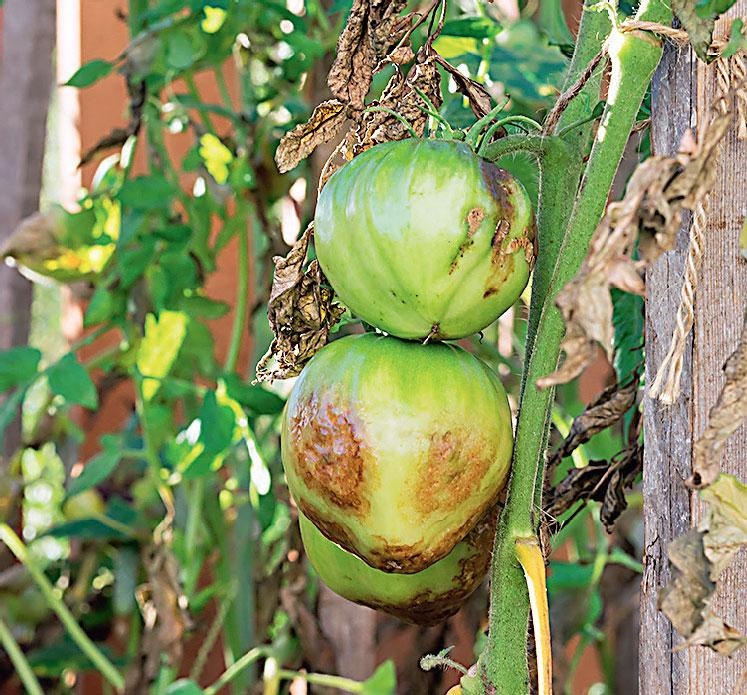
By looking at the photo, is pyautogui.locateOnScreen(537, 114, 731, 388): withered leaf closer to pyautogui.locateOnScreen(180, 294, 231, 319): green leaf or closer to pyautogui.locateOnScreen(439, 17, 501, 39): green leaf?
pyautogui.locateOnScreen(439, 17, 501, 39): green leaf

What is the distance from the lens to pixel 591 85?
55 centimetres

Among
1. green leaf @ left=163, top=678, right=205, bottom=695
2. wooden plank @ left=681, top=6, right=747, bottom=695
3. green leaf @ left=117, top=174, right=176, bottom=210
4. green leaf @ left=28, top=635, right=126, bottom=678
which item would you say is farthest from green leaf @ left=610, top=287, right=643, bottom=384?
green leaf @ left=28, top=635, right=126, bottom=678

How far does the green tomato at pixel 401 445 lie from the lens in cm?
50

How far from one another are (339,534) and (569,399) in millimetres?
974

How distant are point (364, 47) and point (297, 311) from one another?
0.51 feet

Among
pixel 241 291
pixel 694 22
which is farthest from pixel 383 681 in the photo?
pixel 241 291

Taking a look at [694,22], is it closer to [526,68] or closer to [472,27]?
[472,27]

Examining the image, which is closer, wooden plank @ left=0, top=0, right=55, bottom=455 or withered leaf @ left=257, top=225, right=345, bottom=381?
withered leaf @ left=257, top=225, right=345, bottom=381

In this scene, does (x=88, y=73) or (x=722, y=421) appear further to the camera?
(x=88, y=73)

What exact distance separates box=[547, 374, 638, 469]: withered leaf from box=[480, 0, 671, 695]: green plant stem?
0.13 m

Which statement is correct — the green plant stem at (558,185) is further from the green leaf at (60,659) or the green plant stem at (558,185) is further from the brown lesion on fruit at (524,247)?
the green leaf at (60,659)

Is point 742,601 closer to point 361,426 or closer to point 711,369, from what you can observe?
point 711,369

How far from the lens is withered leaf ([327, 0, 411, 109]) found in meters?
0.61

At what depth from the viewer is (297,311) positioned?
600 mm
